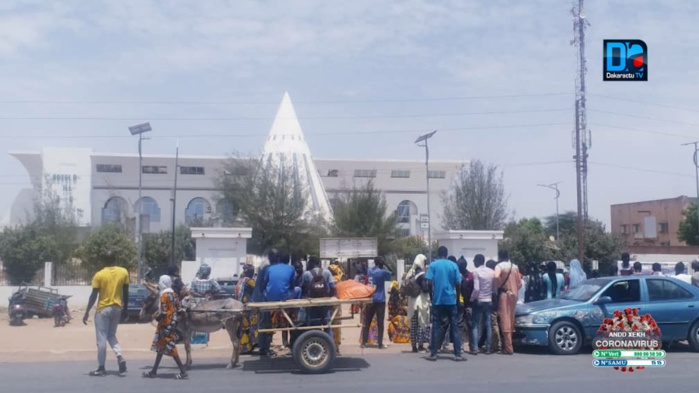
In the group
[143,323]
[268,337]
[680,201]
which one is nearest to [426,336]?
[268,337]

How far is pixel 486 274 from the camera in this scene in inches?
532

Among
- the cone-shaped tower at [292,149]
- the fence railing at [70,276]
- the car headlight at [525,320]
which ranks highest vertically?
the cone-shaped tower at [292,149]

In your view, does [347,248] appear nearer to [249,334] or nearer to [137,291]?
[137,291]

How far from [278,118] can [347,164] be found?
566 inches

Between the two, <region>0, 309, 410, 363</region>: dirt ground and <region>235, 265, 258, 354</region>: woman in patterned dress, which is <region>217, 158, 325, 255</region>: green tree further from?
<region>235, 265, 258, 354</region>: woman in patterned dress

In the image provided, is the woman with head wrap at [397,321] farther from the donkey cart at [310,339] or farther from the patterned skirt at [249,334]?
the donkey cart at [310,339]

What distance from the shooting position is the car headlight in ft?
44.4

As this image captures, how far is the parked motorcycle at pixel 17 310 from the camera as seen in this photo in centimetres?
2378

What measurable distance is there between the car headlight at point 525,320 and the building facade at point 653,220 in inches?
1913

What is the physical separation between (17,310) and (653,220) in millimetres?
51059

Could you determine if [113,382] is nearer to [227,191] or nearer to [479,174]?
[227,191]

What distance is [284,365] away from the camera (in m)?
12.3

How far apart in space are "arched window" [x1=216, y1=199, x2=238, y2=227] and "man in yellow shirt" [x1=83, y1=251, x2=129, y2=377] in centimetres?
3404

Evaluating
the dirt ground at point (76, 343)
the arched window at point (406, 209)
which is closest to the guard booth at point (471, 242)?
the dirt ground at point (76, 343)
